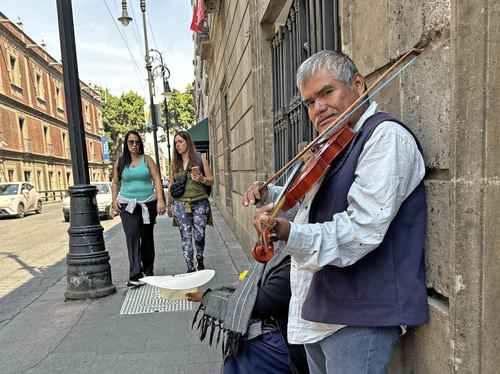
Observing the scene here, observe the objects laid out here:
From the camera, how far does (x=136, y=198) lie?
188 inches

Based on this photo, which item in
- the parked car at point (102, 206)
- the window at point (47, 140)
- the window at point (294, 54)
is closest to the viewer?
the window at point (294, 54)

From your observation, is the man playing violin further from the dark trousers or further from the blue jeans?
the dark trousers

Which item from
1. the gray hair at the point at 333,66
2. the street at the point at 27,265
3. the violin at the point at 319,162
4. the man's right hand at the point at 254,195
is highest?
the gray hair at the point at 333,66

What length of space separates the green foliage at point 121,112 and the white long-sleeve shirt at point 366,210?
164ft

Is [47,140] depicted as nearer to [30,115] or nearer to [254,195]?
[30,115]

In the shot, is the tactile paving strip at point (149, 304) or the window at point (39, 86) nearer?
the tactile paving strip at point (149, 304)

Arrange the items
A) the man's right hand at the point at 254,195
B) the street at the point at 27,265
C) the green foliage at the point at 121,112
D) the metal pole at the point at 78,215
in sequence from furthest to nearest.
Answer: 1. the green foliage at the point at 121,112
2. the street at the point at 27,265
3. the metal pole at the point at 78,215
4. the man's right hand at the point at 254,195

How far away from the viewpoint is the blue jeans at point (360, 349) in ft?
4.33

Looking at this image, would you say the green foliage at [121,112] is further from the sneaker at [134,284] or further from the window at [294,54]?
the window at [294,54]

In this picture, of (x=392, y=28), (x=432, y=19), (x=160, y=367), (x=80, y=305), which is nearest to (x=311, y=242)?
(x=432, y=19)

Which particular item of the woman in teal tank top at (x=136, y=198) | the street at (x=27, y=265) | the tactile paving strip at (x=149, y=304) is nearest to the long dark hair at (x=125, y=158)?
the woman in teal tank top at (x=136, y=198)

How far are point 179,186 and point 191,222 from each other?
1.64 feet

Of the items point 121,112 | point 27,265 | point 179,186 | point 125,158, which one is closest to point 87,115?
point 121,112

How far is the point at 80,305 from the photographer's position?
4.38m
